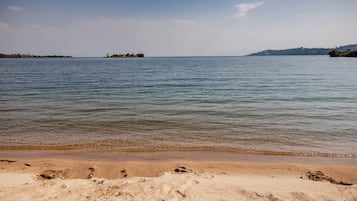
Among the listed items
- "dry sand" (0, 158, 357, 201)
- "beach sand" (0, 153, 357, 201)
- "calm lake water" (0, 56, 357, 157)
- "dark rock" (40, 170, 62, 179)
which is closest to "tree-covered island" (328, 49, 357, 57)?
"calm lake water" (0, 56, 357, 157)

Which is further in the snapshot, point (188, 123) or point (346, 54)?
point (346, 54)

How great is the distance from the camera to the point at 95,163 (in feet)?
26.4

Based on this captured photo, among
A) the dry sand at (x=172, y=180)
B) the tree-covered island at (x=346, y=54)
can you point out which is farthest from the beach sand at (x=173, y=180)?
the tree-covered island at (x=346, y=54)

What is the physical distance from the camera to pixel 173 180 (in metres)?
6.25

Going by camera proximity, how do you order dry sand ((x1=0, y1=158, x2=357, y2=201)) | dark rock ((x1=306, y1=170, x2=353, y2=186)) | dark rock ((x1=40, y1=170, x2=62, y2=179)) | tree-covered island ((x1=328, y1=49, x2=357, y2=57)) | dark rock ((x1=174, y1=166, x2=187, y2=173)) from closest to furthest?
dry sand ((x1=0, y1=158, x2=357, y2=201))
dark rock ((x1=306, y1=170, x2=353, y2=186))
dark rock ((x1=40, y1=170, x2=62, y2=179))
dark rock ((x1=174, y1=166, x2=187, y2=173))
tree-covered island ((x1=328, y1=49, x2=357, y2=57))

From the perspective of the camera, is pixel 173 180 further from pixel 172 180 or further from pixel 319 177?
pixel 319 177

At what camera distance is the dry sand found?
5.42 meters

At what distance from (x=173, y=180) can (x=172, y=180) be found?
0.09 feet

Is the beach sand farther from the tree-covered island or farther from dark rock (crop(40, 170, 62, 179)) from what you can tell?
the tree-covered island

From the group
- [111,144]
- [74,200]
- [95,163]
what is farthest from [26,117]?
[74,200]

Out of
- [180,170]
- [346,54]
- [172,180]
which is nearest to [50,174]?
[172,180]

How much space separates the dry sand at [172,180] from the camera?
5418 millimetres

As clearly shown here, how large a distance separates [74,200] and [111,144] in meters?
4.86

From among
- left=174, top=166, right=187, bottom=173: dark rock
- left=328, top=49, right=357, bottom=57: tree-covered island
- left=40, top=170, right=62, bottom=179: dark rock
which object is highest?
left=328, top=49, right=357, bottom=57: tree-covered island
